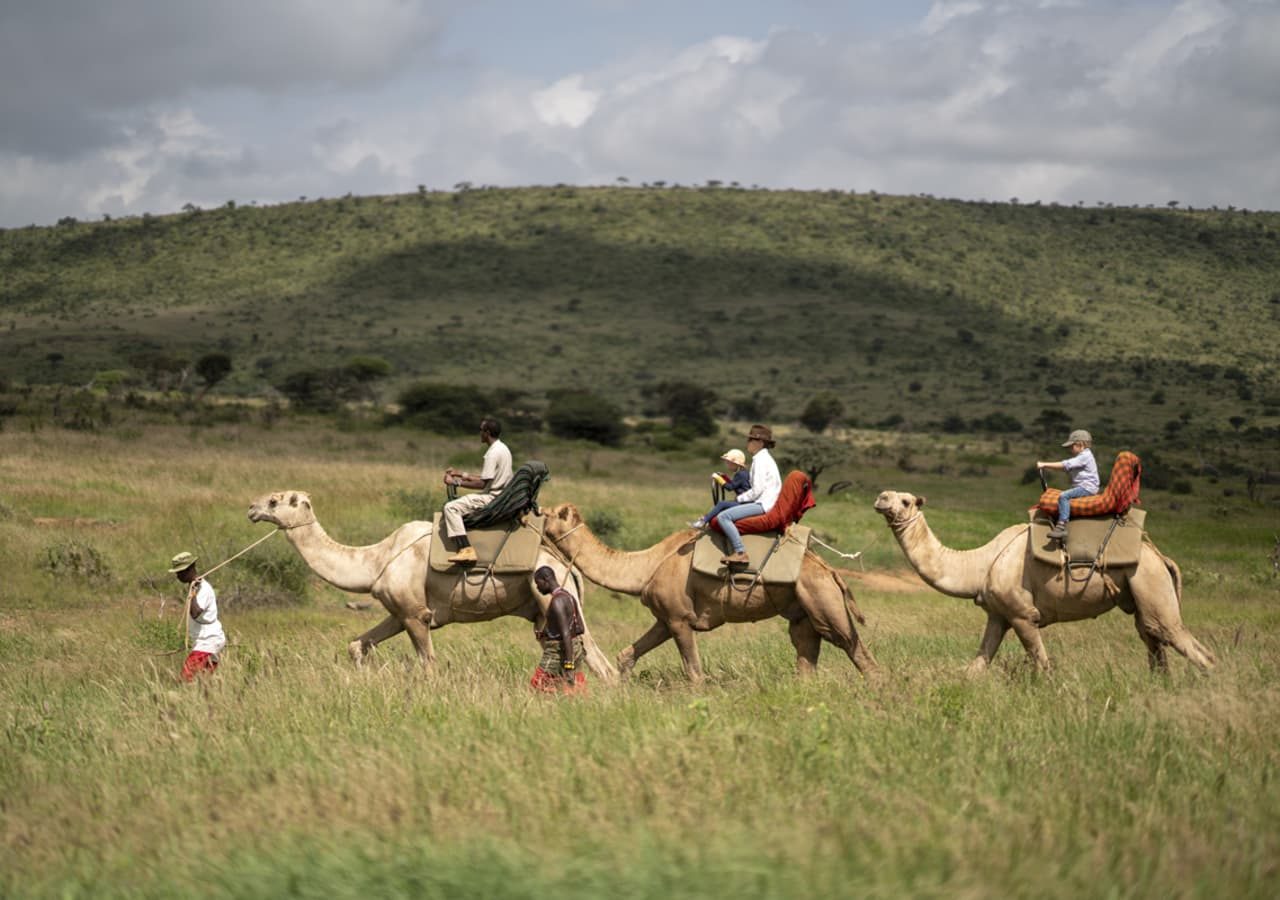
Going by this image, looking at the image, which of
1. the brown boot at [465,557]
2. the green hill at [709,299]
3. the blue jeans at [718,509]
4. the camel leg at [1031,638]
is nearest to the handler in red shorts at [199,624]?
the brown boot at [465,557]

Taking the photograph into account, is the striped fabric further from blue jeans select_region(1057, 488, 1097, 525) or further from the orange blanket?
the orange blanket

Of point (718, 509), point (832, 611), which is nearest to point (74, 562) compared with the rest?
point (718, 509)

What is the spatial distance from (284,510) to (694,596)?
3935 mm

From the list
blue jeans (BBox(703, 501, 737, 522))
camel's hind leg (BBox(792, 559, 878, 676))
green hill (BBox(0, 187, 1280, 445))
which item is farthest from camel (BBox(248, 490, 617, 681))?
green hill (BBox(0, 187, 1280, 445))

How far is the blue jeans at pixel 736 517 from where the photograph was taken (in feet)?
38.7

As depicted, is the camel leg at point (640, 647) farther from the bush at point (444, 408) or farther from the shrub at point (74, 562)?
the bush at point (444, 408)

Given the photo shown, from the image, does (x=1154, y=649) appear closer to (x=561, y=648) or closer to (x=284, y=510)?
(x=561, y=648)

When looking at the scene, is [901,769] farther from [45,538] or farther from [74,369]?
A: [74,369]

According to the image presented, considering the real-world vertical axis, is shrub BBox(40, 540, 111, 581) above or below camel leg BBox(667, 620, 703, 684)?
below

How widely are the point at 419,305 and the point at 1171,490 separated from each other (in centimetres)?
7143

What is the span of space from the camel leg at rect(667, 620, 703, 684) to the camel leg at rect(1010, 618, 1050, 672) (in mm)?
2868

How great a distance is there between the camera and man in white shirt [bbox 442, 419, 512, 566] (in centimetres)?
1218

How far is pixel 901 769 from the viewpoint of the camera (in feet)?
25.6

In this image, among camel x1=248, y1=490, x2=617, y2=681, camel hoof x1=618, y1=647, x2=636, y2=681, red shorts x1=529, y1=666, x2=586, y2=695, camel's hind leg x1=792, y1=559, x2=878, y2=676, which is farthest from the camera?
camel x1=248, y1=490, x2=617, y2=681
